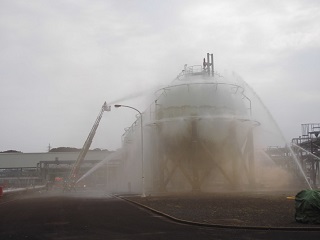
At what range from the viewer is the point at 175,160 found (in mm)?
41625

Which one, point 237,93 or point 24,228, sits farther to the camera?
point 237,93

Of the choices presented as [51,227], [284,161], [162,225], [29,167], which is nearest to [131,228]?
[162,225]

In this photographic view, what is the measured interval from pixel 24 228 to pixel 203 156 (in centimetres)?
2731

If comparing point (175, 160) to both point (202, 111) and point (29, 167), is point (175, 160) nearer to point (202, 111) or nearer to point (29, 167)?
point (202, 111)

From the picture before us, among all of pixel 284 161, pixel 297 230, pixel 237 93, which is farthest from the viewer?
pixel 284 161

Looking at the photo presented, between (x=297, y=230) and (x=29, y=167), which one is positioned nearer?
(x=297, y=230)

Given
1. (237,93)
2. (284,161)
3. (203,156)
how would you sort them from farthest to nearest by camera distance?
1. (284,161)
2. (237,93)
3. (203,156)

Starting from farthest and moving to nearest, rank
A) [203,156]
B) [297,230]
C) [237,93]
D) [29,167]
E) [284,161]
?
[29,167]
[284,161]
[237,93]
[203,156]
[297,230]

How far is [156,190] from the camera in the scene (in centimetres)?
4488

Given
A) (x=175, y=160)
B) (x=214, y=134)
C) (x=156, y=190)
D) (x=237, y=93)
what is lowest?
(x=156, y=190)

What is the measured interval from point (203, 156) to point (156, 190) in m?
7.40

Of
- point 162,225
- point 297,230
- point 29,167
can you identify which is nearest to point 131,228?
point 162,225

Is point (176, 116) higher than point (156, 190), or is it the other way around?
point (176, 116)

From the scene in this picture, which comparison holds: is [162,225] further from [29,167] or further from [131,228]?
[29,167]
